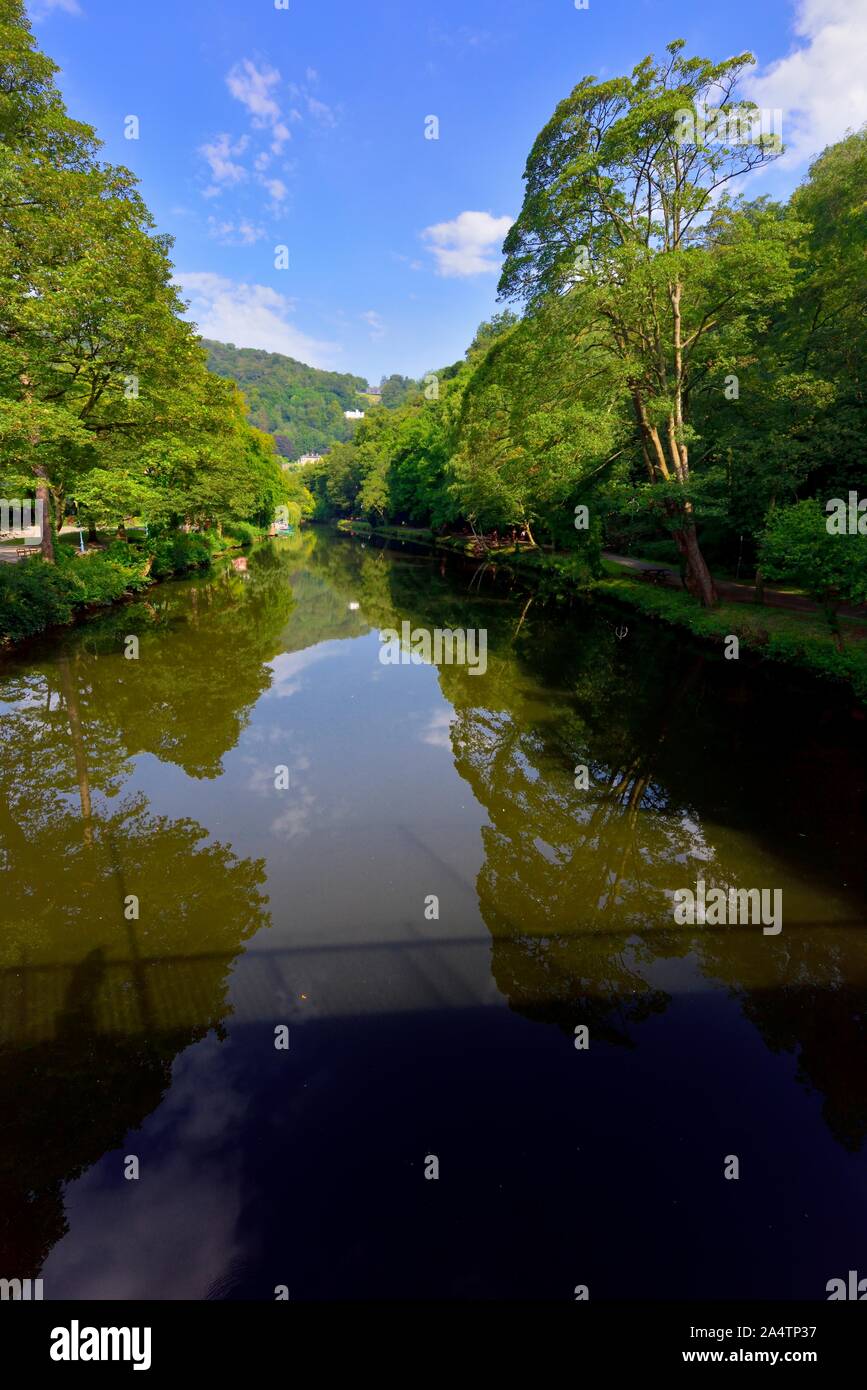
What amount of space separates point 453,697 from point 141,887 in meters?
9.89

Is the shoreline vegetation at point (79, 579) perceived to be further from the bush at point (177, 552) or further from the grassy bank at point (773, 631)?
the grassy bank at point (773, 631)

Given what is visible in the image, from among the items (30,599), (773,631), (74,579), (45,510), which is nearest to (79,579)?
(74,579)

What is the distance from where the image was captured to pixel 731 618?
20.9 meters

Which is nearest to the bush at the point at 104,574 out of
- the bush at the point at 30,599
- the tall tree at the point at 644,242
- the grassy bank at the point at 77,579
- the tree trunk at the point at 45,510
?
the grassy bank at the point at 77,579

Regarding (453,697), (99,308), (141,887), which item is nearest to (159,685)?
(453,697)

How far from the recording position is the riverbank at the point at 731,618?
16.4m

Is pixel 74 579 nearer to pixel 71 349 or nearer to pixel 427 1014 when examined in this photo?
pixel 71 349

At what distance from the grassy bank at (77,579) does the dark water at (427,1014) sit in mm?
8418

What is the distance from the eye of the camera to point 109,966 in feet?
21.5

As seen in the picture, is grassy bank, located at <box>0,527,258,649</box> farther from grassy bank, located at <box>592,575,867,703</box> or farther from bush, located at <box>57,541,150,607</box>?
grassy bank, located at <box>592,575,867,703</box>

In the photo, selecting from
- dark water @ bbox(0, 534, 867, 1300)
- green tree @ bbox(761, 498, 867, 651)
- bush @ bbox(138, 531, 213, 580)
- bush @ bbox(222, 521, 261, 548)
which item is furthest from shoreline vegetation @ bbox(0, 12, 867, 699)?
bush @ bbox(222, 521, 261, 548)

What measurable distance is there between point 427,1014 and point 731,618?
64.3 ft
